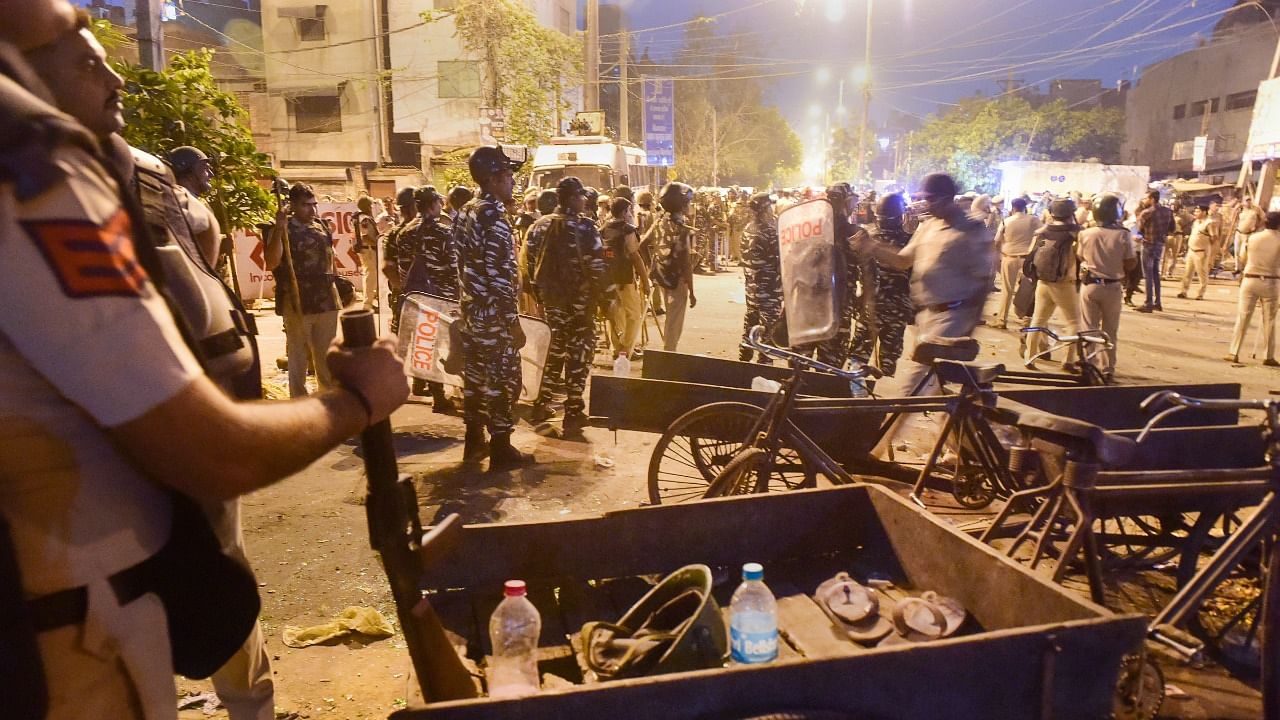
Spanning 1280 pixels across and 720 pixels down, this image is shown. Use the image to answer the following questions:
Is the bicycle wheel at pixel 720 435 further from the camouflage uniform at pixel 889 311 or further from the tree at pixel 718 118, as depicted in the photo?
the tree at pixel 718 118

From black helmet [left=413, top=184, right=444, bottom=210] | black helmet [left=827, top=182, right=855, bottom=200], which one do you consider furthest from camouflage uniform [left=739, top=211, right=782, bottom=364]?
black helmet [left=413, top=184, right=444, bottom=210]

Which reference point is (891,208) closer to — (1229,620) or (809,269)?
(809,269)

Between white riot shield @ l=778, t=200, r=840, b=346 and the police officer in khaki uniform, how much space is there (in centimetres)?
518

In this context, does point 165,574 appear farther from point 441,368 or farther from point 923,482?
point 441,368

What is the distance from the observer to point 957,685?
212 centimetres

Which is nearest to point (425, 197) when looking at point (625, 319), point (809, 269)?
point (625, 319)

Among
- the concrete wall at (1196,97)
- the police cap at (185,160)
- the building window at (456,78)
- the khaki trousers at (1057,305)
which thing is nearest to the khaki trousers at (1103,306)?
the khaki trousers at (1057,305)

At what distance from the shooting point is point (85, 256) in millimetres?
1134

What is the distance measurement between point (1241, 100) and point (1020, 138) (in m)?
23.0

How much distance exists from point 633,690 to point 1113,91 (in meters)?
81.2

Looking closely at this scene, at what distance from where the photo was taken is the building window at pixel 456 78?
1351 inches

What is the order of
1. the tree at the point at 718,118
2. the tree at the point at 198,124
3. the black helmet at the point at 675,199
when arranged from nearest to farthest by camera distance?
the tree at the point at 198,124 < the black helmet at the point at 675,199 < the tree at the point at 718,118

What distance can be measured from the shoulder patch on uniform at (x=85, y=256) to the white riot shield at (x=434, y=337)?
5993 millimetres

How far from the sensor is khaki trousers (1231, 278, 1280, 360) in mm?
10594
